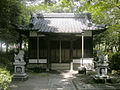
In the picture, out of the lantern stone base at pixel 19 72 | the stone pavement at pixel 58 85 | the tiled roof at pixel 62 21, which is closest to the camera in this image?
the stone pavement at pixel 58 85

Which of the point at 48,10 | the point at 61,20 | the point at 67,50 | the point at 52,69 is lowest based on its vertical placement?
the point at 52,69

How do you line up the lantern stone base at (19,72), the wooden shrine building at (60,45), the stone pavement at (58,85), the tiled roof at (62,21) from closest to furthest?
the stone pavement at (58,85) → the lantern stone base at (19,72) → the wooden shrine building at (60,45) → the tiled roof at (62,21)

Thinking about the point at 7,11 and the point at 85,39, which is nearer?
the point at 7,11

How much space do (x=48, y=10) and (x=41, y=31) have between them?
61.2 feet

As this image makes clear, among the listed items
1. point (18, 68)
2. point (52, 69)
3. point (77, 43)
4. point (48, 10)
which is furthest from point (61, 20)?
point (48, 10)

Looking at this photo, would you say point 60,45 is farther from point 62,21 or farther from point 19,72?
point 19,72

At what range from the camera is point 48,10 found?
29.3 meters

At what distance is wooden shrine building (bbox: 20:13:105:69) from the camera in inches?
494

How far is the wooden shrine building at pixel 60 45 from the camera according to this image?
12555 millimetres

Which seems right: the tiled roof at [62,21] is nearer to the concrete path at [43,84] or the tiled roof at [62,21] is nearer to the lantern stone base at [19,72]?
the lantern stone base at [19,72]

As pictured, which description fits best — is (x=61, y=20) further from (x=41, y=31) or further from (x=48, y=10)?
(x=48, y=10)

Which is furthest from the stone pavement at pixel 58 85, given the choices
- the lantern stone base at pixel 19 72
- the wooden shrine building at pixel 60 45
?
the wooden shrine building at pixel 60 45

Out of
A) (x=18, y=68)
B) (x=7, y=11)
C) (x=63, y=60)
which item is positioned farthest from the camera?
(x=63, y=60)

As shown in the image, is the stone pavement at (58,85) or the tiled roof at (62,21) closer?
the stone pavement at (58,85)
